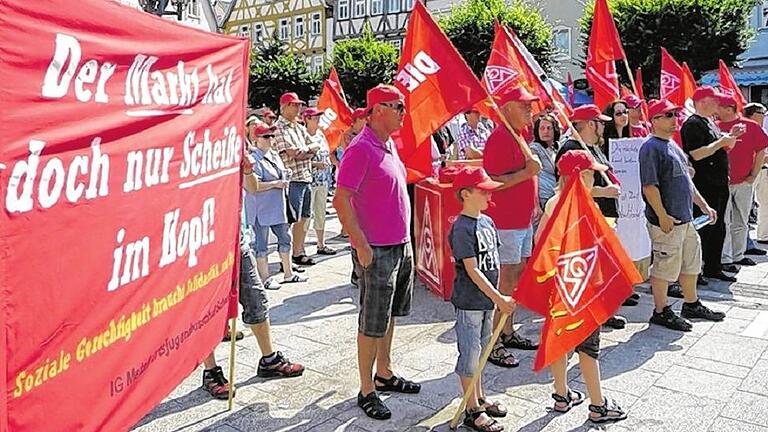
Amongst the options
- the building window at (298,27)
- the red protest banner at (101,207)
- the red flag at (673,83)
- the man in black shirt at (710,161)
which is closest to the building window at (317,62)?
the building window at (298,27)

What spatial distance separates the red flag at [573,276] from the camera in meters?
3.43

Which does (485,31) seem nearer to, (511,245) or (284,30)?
(511,245)

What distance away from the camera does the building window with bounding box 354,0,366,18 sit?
3897 cm

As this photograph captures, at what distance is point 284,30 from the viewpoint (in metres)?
44.5

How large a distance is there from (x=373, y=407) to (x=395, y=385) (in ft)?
1.20

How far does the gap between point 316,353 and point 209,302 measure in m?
1.88

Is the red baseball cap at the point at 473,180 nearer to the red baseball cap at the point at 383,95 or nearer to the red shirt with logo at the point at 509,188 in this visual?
the red baseball cap at the point at 383,95

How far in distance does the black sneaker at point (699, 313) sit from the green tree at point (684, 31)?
16078mm

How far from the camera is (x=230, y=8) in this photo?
156ft

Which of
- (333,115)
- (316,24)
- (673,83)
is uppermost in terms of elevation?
(316,24)

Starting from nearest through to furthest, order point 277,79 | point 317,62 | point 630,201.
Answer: point 630,201 < point 277,79 < point 317,62

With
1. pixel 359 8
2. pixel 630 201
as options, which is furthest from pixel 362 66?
pixel 630 201

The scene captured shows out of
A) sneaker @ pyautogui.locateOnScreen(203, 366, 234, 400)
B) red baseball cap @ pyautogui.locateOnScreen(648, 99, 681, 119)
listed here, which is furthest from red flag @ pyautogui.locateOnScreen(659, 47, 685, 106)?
sneaker @ pyautogui.locateOnScreen(203, 366, 234, 400)

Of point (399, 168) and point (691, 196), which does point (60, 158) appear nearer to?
point (399, 168)
